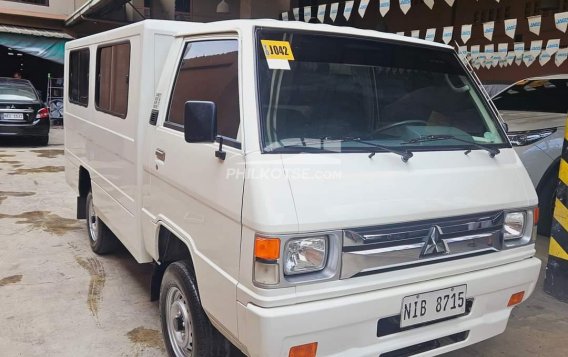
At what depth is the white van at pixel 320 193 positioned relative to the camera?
83.8 inches

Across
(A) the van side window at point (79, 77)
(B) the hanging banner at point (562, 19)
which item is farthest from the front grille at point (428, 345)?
(B) the hanging banner at point (562, 19)

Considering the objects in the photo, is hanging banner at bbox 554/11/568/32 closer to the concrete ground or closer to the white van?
the concrete ground

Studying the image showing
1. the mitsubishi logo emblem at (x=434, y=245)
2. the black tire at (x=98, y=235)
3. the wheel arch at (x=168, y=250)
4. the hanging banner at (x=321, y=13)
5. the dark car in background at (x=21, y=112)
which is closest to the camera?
the mitsubishi logo emblem at (x=434, y=245)

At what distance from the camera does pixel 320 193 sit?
2168 millimetres

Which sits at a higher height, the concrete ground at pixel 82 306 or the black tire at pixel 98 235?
the black tire at pixel 98 235

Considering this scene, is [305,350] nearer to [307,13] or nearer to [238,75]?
[238,75]

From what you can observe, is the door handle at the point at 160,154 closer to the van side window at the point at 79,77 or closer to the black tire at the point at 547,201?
the van side window at the point at 79,77

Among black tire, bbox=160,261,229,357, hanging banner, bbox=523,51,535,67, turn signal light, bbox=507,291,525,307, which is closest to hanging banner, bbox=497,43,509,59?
hanging banner, bbox=523,51,535,67

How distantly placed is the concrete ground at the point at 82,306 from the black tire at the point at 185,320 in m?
0.34

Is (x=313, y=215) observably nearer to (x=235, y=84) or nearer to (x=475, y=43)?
(x=235, y=84)

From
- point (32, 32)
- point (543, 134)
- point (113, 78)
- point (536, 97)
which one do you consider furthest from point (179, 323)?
point (32, 32)

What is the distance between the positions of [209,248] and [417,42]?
1773 mm

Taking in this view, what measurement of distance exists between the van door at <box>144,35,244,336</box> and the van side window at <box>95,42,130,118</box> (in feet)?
2.27

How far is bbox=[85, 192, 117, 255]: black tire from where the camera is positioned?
15.9 feet
